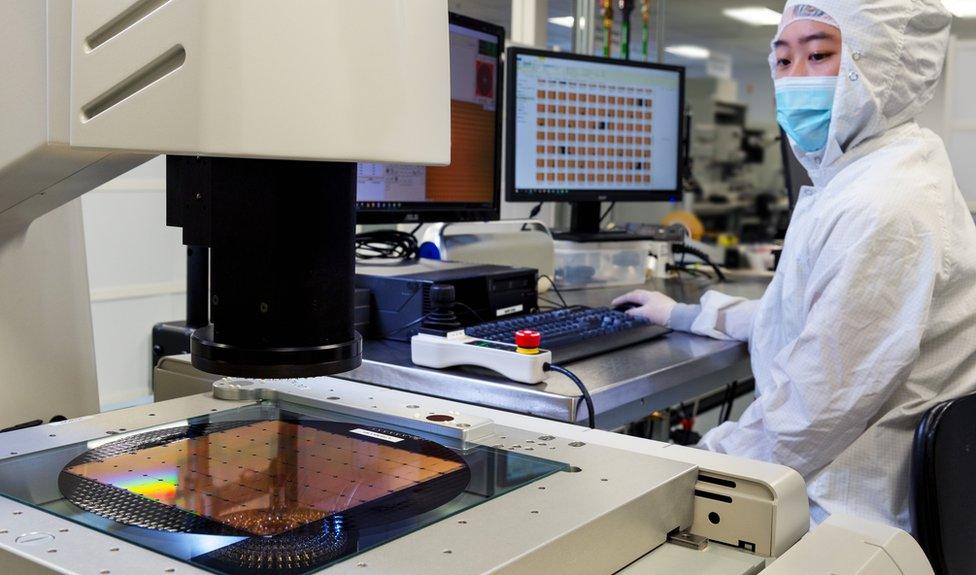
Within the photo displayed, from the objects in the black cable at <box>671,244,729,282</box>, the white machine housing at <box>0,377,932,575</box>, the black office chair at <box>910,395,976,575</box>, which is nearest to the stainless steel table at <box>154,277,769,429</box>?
the white machine housing at <box>0,377,932,575</box>

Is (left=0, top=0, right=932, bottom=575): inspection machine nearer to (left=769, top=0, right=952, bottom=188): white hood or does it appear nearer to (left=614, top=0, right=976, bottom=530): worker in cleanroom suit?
(left=614, top=0, right=976, bottom=530): worker in cleanroom suit

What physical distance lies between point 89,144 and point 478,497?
32cm

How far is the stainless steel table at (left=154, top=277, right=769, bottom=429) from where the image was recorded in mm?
1146

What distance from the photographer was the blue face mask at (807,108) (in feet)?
5.13

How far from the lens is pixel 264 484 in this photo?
0.64m

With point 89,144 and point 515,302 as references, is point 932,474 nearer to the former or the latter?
point 515,302

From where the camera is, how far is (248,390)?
2.79 feet

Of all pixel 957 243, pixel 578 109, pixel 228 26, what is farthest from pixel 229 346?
pixel 578 109

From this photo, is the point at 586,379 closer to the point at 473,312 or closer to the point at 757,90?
the point at 473,312

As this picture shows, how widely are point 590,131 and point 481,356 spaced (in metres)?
1.12

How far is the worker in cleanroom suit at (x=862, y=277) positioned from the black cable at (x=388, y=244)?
0.67 m

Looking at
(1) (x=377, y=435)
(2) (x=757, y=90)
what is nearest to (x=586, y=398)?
(1) (x=377, y=435)

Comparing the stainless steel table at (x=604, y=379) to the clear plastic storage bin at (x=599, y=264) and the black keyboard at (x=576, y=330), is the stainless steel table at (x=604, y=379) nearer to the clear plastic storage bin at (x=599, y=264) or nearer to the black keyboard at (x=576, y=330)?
the black keyboard at (x=576, y=330)

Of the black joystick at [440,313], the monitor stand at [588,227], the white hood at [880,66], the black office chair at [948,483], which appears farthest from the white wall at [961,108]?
the black joystick at [440,313]
